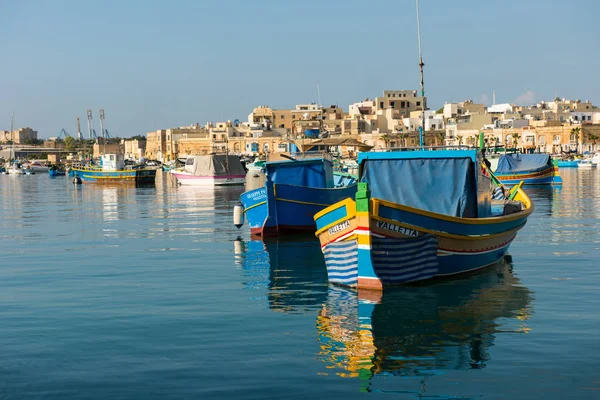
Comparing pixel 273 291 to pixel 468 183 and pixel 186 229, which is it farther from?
pixel 186 229

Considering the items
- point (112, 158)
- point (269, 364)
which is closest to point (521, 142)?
point (112, 158)

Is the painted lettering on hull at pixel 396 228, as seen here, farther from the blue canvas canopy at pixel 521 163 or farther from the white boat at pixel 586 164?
the white boat at pixel 586 164

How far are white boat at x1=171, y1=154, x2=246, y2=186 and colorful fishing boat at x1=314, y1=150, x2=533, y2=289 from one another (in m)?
55.5

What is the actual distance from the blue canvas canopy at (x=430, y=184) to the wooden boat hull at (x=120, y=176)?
64395 millimetres

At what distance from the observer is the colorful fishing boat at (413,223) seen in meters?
15.9

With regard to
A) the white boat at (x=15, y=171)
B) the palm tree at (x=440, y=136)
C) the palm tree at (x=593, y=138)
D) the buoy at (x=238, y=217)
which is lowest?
the buoy at (x=238, y=217)

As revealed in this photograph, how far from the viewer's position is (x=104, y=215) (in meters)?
41.7

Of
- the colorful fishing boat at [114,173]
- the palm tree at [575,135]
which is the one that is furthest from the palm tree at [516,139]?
the colorful fishing boat at [114,173]

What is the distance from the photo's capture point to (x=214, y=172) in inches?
2950

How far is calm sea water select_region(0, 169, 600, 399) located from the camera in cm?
1072

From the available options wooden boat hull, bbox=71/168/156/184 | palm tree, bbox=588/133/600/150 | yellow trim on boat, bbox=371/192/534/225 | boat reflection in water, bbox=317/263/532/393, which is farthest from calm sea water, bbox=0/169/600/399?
palm tree, bbox=588/133/600/150

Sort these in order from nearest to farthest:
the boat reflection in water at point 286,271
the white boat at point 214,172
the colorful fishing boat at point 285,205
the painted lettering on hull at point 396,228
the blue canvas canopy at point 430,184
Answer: the painted lettering on hull at point 396,228, the boat reflection in water at point 286,271, the blue canvas canopy at point 430,184, the colorful fishing boat at point 285,205, the white boat at point 214,172

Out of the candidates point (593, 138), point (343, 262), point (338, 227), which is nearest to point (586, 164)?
point (593, 138)

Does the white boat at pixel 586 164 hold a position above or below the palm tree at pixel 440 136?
below
